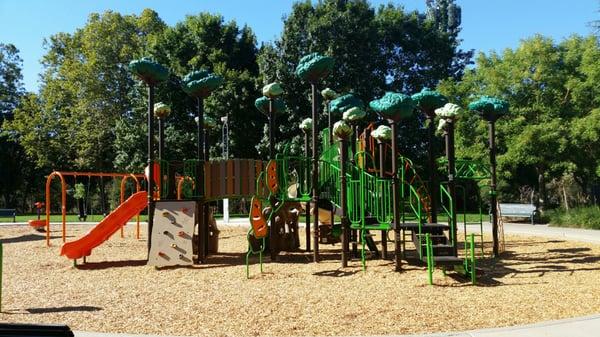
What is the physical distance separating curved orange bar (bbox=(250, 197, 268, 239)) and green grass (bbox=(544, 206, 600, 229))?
14.4 meters

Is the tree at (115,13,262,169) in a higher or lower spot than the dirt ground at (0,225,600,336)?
higher

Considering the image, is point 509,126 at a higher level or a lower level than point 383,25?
lower

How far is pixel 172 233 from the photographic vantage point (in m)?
11.2

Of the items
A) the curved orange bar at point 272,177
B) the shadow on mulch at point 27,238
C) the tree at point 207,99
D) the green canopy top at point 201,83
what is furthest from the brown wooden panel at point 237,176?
the tree at point 207,99

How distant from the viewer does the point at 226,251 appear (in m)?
14.2

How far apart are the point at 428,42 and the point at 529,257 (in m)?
25.5

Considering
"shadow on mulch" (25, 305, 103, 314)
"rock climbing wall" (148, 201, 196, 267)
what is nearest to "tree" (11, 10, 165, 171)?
"rock climbing wall" (148, 201, 196, 267)

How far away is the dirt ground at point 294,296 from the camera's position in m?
6.11

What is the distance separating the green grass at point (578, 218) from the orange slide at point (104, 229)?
15.9m

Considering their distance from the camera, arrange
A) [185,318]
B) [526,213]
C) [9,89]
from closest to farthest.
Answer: [185,318] < [526,213] < [9,89]

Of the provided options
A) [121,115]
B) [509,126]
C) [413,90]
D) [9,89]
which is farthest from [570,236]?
[9,89]

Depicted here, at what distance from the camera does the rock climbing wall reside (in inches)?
436

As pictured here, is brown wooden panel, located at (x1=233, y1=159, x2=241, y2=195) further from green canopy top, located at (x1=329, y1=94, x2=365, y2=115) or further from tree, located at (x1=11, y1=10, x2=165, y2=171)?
tree, located at (x1=11, y1=10, x2=165, y2=171)

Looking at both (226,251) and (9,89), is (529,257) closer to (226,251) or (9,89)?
Result: (226,251)
